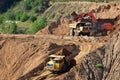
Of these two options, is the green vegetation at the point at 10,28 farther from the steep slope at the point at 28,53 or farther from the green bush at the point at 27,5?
Result: the steep slope at the point at 28,53

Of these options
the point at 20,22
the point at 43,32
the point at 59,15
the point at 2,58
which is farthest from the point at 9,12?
the point at 2,58

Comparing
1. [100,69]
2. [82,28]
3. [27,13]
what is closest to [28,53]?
[82,28]

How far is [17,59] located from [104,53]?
7.92 m

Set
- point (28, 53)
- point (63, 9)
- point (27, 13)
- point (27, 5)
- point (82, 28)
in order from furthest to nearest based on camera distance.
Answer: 1. point (27, 5)
2. point (27, 13)
3. point (63, 9)
4. point (82, 28)
5. point (28, 53)

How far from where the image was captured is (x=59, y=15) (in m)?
59.2

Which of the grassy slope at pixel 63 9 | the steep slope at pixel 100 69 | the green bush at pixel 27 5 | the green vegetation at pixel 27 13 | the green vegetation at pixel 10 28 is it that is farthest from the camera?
the green bush at pixel 27 5

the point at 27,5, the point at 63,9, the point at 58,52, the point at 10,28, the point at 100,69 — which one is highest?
the point at 58,52

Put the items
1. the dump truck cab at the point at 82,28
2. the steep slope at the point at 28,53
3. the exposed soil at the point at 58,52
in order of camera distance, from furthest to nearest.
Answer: the dump truck cab at the point at 82,28 → the steep slope at the point at 28,53 → the exposed soil at the point at 58,52

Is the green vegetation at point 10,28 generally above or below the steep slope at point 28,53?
below

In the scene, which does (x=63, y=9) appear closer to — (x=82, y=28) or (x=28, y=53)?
(x=82, y=28)

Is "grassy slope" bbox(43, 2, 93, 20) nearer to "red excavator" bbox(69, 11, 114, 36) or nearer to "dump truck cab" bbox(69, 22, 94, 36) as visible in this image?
"red excavator" bbox(69, 11, 114, 36)

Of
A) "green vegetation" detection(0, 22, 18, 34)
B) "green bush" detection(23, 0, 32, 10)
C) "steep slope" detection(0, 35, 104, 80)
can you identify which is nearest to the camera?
"steep slope" detection(0, 35, 104, 80)

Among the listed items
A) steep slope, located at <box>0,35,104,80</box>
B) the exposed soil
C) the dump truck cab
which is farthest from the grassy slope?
steep slope, located at <box>0,35,104,80</box>

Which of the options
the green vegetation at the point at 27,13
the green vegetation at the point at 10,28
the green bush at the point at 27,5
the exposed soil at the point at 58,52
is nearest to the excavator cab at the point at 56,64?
the exposed soil at the point at 58,52
